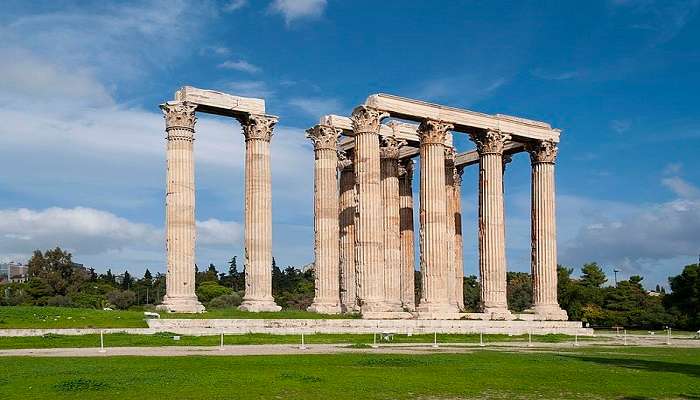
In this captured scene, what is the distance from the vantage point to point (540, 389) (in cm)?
2316

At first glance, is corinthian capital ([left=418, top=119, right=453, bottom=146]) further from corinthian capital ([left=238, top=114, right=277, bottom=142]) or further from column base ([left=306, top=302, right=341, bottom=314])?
column base ([left=306, top=302, right=341, bottom=314])

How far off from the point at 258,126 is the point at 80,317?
765 inches

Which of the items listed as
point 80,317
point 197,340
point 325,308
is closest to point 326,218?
point 325,308

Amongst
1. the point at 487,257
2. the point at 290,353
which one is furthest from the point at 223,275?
the point at 290,353

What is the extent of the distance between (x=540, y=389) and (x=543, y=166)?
49154 millimetres

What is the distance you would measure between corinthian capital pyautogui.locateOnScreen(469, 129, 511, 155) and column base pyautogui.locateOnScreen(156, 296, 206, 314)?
2655 centimetres

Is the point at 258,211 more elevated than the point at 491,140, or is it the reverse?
the point at 491,140

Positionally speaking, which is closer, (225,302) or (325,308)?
(325,308)

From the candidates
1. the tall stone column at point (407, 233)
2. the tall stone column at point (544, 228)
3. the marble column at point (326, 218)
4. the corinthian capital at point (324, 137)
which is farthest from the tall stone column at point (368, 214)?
the tall stone column at point (544, 228)

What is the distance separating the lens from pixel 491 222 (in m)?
66.4

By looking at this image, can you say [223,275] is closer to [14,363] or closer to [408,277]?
[408,277]

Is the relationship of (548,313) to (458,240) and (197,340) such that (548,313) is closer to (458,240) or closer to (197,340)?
(458,240)

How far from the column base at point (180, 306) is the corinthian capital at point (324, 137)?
17024 millimetres

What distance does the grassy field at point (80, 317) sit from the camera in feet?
152
